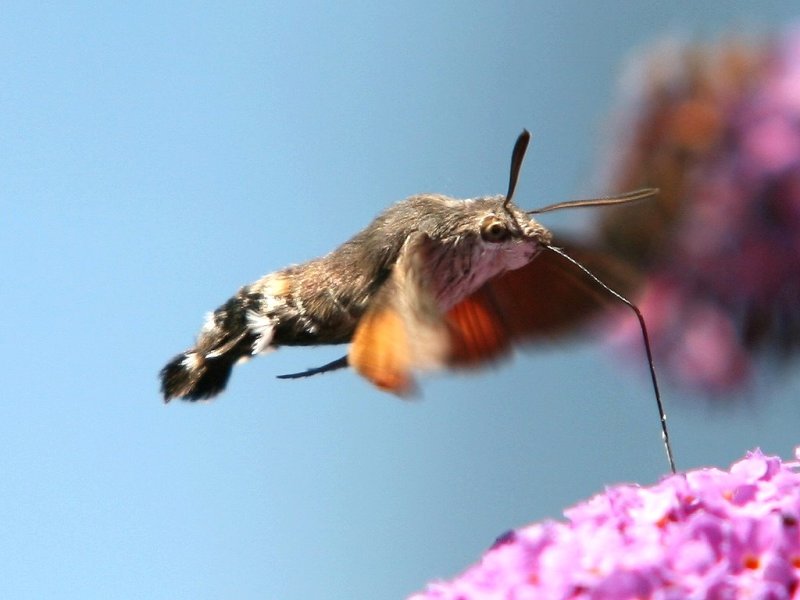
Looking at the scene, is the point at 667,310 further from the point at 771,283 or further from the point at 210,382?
the point at 210,382

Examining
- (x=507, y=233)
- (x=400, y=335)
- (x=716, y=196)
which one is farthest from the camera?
(x=716, y=196)

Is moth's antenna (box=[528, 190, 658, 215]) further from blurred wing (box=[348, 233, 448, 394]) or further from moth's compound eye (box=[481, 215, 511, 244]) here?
blurred wing (box=[348, 233, 448, 394])

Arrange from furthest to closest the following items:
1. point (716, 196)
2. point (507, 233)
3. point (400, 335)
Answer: point (716, 196), point (507, 233), point (400, 335)

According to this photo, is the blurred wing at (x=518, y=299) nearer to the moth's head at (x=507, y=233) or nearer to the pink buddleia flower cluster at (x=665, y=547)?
the moth's head at (x=507, y=233)

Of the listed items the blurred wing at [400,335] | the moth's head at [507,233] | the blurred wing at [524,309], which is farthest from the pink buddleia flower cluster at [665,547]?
the blurred wing at [524,309]

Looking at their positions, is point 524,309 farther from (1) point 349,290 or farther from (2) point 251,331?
(2) point 251,331

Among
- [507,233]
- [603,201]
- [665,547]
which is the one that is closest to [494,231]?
[507,233]

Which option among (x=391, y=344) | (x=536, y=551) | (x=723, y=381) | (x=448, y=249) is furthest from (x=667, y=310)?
(x=536, y=551)
